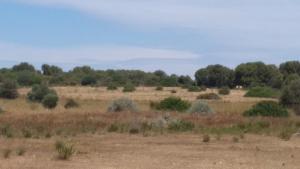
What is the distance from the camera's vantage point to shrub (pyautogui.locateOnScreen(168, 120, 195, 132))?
33.4m

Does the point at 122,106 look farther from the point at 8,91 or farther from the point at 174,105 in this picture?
the point at 8,91

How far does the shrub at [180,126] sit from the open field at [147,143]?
44 cm

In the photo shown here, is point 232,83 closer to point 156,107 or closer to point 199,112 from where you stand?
point 156,107

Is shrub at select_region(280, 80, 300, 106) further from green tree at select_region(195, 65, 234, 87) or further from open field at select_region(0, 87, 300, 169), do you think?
green tree at select_region(195, 65, 234, 87)

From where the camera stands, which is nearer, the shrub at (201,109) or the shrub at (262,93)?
the shrub at (201,109)

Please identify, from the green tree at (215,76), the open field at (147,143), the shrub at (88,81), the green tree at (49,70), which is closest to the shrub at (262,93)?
the green tree at (215,76)

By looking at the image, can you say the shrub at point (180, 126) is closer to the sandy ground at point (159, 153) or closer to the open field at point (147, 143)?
the open field at point (147, 143)

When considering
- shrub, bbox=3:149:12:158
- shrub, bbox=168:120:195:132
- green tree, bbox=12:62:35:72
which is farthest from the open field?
green tree, bbox=12:62:35:72

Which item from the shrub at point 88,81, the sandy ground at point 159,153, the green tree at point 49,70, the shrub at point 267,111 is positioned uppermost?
the green tree at point 49,70

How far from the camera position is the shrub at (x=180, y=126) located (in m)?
33.4

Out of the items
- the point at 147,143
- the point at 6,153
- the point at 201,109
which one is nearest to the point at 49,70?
the point at 201,109

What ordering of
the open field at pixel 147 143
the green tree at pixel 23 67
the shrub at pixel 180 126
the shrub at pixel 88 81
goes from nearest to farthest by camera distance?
the open field at pixel 147 143 < the shrub at pixel 180 126 < the shrub at pixel 88 81 < the green tree at pixel 23 67

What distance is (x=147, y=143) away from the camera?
26.3m

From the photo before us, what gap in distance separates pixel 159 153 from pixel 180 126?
1156cm
